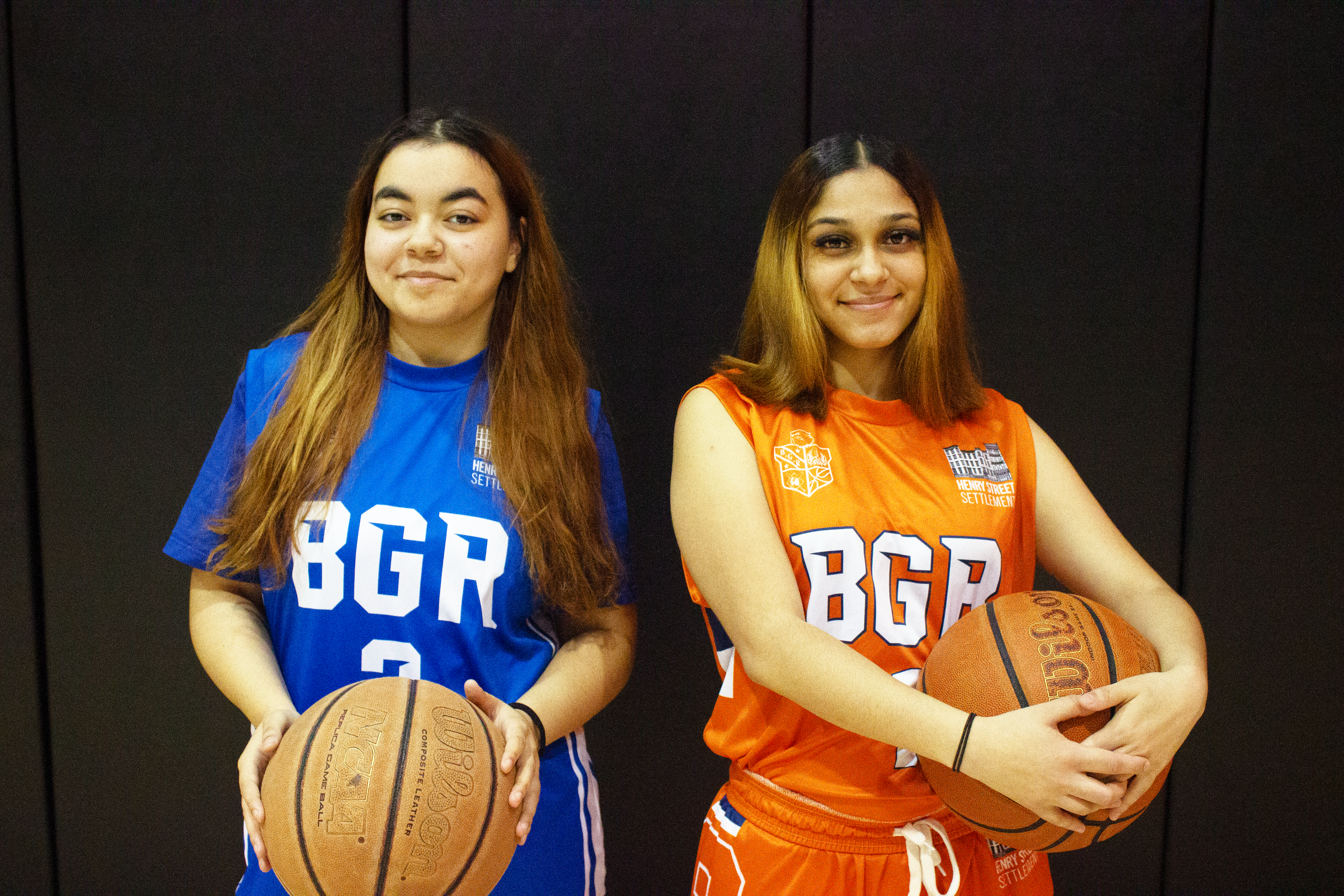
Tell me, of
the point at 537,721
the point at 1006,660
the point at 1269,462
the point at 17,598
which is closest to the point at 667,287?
the point at 537,721

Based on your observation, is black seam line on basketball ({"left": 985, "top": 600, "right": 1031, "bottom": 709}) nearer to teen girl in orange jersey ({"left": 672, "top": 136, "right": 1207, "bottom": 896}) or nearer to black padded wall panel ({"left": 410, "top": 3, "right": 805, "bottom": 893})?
teen girl in orange jersey ({"left": 672, "top": 136, "right": 1207, "bottom": 896})

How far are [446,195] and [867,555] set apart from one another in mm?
873

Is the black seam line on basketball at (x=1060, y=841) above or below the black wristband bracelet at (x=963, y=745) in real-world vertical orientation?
below

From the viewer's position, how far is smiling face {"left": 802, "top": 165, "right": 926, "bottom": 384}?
1401mm

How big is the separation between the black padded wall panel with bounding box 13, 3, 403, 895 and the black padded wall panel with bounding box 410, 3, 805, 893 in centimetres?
28

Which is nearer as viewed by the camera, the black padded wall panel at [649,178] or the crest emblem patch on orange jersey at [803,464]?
the crest emblem patch on orange jersey at [803,464]

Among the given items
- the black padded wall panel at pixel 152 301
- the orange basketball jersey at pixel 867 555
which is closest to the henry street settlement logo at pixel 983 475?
the orange basketball jersey at pixel 867 555

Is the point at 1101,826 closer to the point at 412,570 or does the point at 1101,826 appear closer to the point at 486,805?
the point at 486,805

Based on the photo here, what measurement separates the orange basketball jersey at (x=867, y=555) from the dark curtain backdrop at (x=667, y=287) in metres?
0.77

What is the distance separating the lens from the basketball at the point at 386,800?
3.34ft

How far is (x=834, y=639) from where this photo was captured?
1.24 meters

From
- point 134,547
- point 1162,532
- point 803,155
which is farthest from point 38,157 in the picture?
point 1162,532

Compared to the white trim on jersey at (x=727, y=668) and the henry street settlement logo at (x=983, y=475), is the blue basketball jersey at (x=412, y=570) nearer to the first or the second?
the white trim on jersey at (x=727, y=668)

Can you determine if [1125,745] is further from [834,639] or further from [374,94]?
[374,94]
